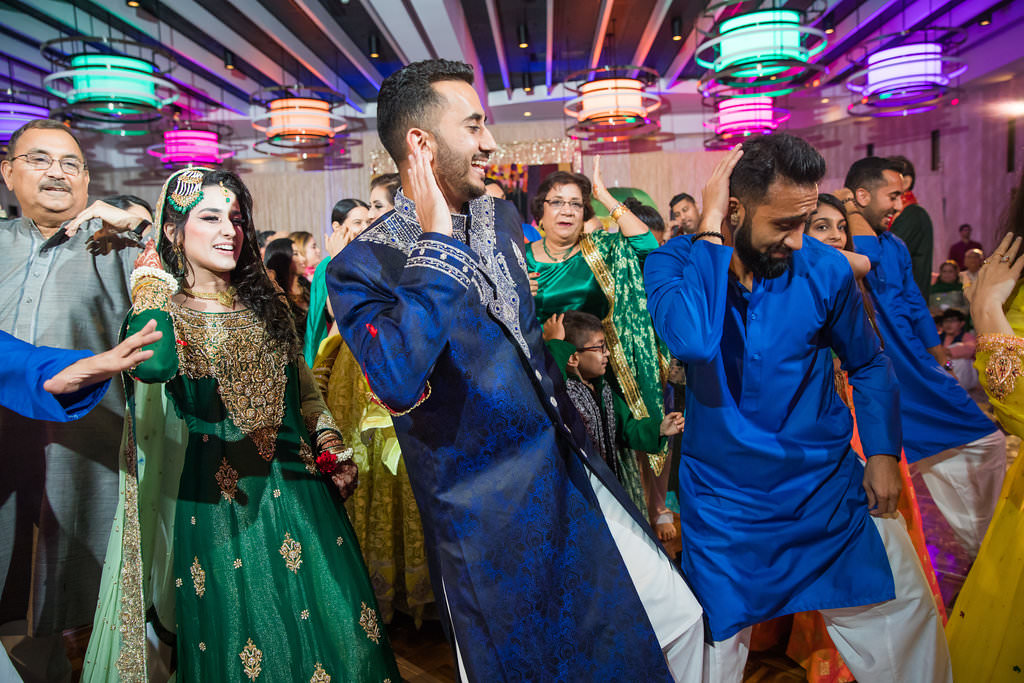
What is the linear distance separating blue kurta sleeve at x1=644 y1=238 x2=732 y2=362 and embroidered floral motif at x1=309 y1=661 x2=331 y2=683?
1.11 meters

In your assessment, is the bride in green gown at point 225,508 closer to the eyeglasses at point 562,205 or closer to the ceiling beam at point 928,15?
the eyeglasses at point 562,205

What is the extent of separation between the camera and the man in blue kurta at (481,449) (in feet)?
4.10

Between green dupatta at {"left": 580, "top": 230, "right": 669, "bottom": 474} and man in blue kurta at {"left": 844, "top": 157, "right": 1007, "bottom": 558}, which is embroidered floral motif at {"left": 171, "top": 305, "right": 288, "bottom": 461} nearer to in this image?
green dupatta at {"left": 580, "top": 230, "right": 669, "bottom": 474}

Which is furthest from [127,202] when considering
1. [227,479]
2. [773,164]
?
[773,164]

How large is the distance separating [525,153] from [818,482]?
9723mm

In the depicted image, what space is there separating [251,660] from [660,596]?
96cm

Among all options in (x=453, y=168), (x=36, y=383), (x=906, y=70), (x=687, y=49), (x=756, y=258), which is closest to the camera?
(x=36, y=383)

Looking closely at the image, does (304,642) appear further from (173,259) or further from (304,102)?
(304,102)

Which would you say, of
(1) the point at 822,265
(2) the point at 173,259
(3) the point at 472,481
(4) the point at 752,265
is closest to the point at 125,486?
(2) the point at 173,259

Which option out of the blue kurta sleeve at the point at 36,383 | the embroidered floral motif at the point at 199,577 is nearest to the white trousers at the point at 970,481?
the embroidered floral motif at the point at 199,577

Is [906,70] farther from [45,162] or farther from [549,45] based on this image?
[45,162]

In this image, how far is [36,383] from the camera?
1291 mm

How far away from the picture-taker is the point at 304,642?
1.66 meters

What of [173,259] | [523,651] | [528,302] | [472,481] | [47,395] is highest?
[173,259]
